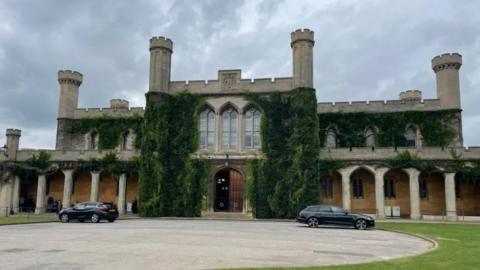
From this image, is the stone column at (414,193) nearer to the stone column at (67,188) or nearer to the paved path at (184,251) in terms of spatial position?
the paved path at (184,251)

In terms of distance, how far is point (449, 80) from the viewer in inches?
1427

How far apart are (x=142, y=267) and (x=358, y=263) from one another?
508 cm

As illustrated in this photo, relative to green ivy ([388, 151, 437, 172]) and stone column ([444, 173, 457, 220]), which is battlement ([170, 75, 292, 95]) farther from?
stone column ([444, 173, 457, 220])

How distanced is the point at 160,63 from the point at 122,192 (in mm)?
11125

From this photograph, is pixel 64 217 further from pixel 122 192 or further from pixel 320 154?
pixel 320 154

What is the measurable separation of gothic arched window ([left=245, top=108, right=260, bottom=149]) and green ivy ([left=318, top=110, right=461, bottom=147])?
683cm

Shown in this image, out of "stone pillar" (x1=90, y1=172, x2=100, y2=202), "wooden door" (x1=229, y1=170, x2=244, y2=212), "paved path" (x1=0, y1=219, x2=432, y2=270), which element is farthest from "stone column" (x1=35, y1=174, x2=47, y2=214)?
"paved path" (x1=0, y1=219, x2=432, y2=270)

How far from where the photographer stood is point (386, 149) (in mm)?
32938

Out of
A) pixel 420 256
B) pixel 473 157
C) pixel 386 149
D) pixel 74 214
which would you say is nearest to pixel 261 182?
pixel 386 149

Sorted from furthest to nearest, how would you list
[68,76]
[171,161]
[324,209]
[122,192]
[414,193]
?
[68,76]
[122,192]
[171,161]
[414,193]
[324,209]

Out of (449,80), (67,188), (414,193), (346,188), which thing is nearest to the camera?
(414,193)

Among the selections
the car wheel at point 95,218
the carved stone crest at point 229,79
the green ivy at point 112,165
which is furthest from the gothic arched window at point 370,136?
the car wheel at point 95,218

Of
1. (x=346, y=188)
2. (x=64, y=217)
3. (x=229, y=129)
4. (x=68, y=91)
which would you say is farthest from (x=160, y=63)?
(x=346, y=188)

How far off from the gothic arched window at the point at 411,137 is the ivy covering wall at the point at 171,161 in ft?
58.1
